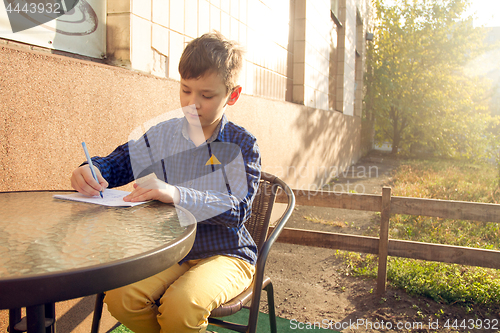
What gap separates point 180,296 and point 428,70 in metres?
16.6

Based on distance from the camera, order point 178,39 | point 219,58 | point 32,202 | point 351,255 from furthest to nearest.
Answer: point 351,255
point 178,39
point 219,58
point 32,202

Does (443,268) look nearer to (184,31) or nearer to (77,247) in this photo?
(184,31)

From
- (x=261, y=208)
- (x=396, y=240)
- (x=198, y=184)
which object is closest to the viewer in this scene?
(x=198, y=184)

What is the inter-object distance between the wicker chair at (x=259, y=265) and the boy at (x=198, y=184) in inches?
1.8

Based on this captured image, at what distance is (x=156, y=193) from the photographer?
123cm

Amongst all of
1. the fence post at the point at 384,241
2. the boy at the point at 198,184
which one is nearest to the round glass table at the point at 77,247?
the boy at the point at 198,184

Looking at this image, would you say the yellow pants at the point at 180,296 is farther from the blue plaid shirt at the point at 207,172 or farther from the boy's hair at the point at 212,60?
the boy's hair at the point at 212,60

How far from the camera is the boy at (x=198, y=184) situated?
49.9 inches

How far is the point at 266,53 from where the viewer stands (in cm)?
502

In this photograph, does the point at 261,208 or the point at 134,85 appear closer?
the point at 261,208

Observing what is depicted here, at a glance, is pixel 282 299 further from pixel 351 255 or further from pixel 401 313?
pixel 351 255

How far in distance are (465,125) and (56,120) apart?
1601cm

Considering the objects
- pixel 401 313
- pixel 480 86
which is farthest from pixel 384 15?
pixel 401 313

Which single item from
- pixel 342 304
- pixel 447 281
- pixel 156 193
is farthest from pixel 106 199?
pixel 447 281
